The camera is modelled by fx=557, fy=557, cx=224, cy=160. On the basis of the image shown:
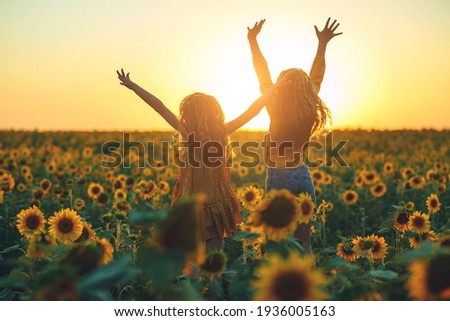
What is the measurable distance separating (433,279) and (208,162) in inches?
92.1

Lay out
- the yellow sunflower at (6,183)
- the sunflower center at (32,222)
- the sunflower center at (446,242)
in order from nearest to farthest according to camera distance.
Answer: the sunflower center at (446,242) → the sunflower center at (32,222) → the yellow sunflower at (6,183)

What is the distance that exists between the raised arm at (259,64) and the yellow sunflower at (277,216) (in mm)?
1909

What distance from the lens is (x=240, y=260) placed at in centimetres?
458

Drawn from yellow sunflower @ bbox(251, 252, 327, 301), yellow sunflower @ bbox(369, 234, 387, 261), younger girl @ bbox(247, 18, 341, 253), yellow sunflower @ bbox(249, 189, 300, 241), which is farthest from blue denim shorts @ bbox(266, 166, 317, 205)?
yellow sunflower @ bbox(251, 252, 327, 301)

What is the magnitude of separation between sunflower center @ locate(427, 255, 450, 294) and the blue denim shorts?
2044 mm

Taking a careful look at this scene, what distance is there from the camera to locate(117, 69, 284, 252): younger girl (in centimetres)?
421

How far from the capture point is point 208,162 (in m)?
4.28

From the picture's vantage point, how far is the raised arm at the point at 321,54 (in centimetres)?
483

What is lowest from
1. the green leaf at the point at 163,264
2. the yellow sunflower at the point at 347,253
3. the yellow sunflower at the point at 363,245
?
the yellow sunflower at the point at 347,253

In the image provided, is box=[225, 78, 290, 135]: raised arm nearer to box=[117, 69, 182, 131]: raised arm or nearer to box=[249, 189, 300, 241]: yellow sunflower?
box=[117, 69, 182, 131]: raised arm

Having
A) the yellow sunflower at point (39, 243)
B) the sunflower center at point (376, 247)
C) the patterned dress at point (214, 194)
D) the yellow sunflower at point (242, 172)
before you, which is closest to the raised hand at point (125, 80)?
the patterned dress at point (214, 194)

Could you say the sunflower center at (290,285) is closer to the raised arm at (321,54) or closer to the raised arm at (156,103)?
the raised arm at (156,103)
